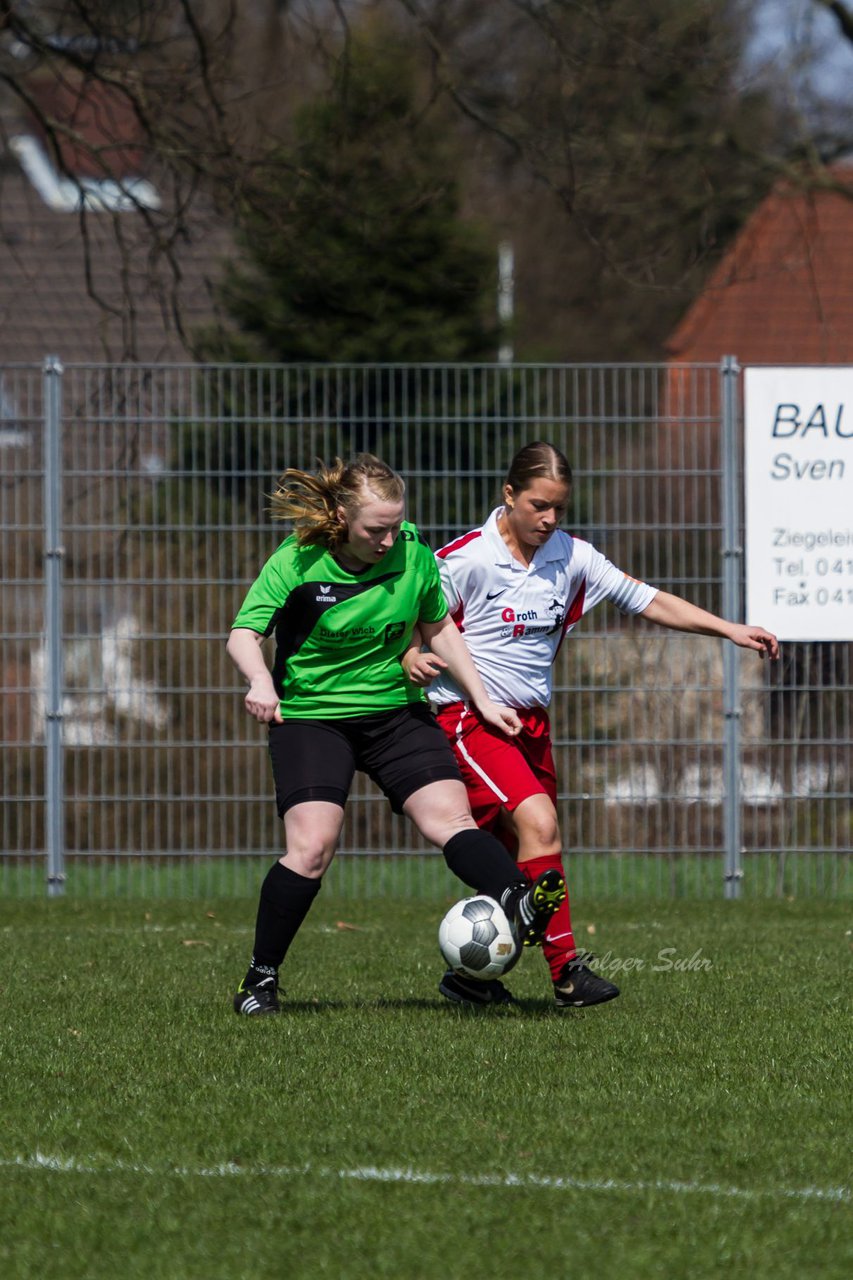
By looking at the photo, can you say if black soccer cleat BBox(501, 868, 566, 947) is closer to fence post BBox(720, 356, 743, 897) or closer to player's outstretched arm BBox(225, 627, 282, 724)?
player's outstretched arm BBox(225, 627, 282, 724)

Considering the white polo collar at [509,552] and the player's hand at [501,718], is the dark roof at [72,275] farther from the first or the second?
the player's hand at [501,718]

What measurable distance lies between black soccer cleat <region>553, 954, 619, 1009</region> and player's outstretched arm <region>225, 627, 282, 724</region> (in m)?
1.32

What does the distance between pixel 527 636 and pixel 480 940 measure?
116cm

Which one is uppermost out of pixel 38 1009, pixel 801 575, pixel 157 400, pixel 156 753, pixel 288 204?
pixel 288 204

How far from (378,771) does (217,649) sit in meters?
4.32

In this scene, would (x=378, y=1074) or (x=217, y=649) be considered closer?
(x=378, y=1074)

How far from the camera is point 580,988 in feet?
20.6

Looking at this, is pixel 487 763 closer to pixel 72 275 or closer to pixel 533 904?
pixel 533 904

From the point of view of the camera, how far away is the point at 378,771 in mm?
6219

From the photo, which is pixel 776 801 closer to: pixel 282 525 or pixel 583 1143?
pixel 282 525

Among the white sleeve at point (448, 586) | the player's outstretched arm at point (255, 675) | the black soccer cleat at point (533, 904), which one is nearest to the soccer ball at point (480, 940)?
the black soccer cleat at point (533, 904)

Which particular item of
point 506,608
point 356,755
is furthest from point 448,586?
point 356,755

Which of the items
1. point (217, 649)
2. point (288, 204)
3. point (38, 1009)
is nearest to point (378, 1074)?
point (38, 1009)

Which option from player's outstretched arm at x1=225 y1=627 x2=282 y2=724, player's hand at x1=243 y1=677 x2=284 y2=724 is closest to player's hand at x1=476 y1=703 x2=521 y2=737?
player's outstretched arm at x1=225 y1=627 x2=282 y2=724
